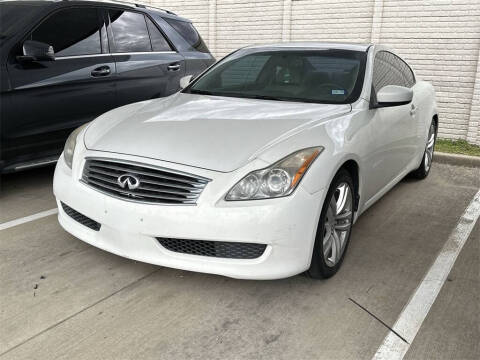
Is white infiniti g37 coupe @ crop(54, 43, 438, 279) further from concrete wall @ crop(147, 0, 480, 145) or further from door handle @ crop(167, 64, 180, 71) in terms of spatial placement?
concrete wall @ crop(147, 0, 480, 145)

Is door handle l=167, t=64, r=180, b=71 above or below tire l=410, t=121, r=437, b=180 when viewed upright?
above

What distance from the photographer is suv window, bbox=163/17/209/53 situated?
20.0 ft

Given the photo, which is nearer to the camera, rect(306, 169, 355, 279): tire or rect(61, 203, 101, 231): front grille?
rect(306, 169, 355, 279): tire

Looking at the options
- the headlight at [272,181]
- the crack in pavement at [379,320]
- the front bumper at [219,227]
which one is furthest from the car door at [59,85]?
the crack in pavement at [379,320]

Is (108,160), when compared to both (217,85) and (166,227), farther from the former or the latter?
(217,85)

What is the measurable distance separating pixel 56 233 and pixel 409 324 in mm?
2502

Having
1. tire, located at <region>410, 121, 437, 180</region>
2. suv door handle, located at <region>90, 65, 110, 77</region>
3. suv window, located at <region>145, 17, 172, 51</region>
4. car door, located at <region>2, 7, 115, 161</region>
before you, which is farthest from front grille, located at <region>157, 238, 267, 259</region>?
suv window, located at <region>145, 17, 172, 51</region>

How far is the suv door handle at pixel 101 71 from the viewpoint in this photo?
16.2 ft

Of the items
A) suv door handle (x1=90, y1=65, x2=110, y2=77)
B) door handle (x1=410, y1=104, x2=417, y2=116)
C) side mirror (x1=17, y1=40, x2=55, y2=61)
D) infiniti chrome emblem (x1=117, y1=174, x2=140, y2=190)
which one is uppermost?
Result: side mirror (x1=17, y1=40, x2=55, y2=61)

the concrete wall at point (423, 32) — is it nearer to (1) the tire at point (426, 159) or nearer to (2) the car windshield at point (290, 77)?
(1) the tire at point (426, 159)

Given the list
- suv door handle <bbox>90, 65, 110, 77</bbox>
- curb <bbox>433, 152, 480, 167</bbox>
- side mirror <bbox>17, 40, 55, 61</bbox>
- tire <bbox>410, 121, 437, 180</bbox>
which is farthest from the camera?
curb <bbox>433, 152, 480, 167</bbox>

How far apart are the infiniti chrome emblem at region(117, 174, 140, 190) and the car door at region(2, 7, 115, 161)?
1877 millimetres

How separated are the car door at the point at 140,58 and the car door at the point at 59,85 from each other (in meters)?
0.14

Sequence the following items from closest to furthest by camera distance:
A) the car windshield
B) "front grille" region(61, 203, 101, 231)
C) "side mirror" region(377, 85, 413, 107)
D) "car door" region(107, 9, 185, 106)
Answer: "front grille" region(61, 203, 101, 231) < "side mirror" region(377, 85, 413, 107) < the car windshield < "car door" region(107, 9, 185, 106)
